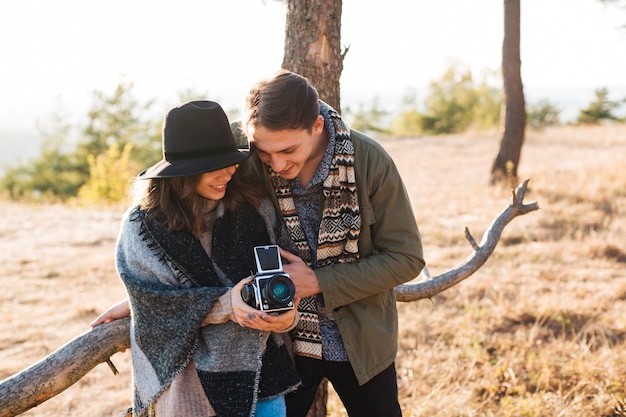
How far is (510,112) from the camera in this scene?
32.1ft

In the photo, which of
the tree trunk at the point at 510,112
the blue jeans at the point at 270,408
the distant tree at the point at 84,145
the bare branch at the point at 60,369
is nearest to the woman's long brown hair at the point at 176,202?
the bare branch at the point at 60,369

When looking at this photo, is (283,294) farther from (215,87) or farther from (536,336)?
(215,87)

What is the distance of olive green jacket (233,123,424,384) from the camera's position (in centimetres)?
204

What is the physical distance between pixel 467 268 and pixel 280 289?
139 cm

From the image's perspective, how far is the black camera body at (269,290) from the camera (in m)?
1.81

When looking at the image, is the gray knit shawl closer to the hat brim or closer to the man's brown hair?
the hat brim

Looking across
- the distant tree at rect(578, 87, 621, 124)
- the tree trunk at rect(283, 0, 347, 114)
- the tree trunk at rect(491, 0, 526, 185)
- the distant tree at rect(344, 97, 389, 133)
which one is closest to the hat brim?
the tree trunk at rect(283, 0, 347, 114)

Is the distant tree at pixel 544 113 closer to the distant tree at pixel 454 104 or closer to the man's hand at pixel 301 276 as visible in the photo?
the distant tree at pixel 454 104

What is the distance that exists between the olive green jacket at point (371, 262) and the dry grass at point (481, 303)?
1383 mm

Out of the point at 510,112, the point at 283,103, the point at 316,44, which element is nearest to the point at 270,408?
the point at 283,103

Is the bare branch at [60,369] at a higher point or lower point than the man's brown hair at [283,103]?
lower

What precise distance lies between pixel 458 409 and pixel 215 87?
21.6 metres

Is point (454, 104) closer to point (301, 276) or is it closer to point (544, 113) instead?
point (544, 113)

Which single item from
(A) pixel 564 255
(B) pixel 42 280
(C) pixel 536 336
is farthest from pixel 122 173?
(C) pixel 536 336
